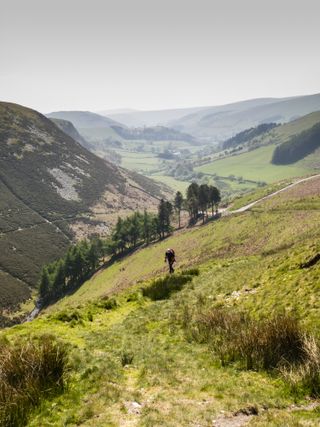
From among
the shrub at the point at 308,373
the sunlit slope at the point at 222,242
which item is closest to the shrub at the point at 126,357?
the shrub at the point at 308,373

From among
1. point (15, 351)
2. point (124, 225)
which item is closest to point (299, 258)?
point (15, 351)

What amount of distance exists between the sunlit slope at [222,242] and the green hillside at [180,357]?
31.3 metres

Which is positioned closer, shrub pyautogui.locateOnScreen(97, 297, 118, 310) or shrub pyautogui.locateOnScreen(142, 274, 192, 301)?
shrub pyautogui.locateOnScreen(97, 297, 118, 310)

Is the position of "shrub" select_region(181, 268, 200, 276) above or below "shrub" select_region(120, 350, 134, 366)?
below

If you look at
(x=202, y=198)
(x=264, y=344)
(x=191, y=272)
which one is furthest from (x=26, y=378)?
(x=202, y=198)

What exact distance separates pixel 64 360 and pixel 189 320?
9.39 m

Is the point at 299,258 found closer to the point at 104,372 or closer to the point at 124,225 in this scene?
the point at 104,372

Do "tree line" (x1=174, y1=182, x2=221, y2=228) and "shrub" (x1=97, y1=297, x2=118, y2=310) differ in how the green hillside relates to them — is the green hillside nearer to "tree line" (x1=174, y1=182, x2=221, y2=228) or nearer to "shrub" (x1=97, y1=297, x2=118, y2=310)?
"shrub" (x1=97, y1=297, x2=118, y2=310)

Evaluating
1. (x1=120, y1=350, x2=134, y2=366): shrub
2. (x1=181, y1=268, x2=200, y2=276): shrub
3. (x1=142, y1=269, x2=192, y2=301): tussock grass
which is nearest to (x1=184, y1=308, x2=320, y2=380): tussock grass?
(x1=120, y1=350, x2=134, y2=366): shrub

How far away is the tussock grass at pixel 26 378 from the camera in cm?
1209

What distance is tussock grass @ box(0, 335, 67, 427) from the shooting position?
12094 millimetres

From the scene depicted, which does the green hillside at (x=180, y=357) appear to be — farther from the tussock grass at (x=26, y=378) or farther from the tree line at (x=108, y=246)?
the tree line at (x=108, y=246)

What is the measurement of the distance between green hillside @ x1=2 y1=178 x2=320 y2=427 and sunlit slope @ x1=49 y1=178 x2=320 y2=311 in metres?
31.3

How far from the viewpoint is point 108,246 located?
125 meters
